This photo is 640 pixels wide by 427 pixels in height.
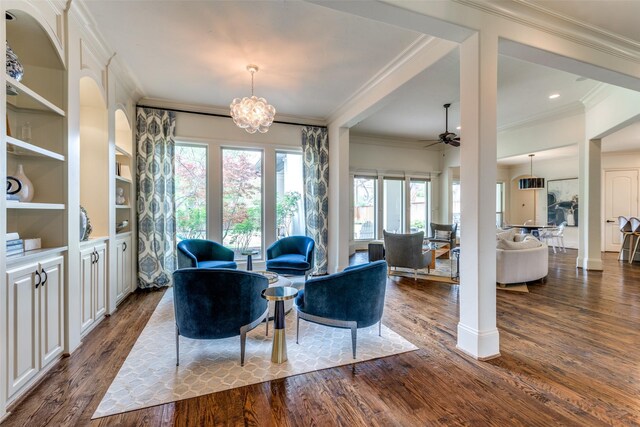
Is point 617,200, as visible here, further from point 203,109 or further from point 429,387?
point 203,109

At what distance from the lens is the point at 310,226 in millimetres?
5742

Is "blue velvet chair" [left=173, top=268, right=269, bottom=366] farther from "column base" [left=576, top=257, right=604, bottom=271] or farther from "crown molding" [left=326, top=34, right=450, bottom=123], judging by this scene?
"column base" [left=576, top=257, right=604, bottom=271]

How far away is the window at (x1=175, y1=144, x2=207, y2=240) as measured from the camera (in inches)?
204

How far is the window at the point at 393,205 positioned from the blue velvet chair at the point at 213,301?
648 cm

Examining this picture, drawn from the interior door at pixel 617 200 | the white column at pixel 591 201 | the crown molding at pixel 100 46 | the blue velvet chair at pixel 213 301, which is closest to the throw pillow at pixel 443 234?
the white column at pixel 591 201

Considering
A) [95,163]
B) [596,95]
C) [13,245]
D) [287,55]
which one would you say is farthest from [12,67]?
[596,95]

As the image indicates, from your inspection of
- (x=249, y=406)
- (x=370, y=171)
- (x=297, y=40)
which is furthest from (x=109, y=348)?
(x=370, y=171)

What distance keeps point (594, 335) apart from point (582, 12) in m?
3.10

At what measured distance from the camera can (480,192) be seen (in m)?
2.44

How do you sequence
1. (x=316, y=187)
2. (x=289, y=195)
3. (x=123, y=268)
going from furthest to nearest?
(x=289, y=195), (x=316, y=187), (x=123, y=268)

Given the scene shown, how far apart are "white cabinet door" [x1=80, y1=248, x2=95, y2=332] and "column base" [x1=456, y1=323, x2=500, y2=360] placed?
3.67 meters

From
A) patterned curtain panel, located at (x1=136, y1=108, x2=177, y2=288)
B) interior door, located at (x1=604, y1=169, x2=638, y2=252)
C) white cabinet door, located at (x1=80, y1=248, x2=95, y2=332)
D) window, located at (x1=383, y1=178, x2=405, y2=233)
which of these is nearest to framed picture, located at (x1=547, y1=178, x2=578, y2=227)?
interior door, located at (x1=604, y1=169, x2=638, y2=252)

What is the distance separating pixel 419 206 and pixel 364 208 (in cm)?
186

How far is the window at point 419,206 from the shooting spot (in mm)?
8637
